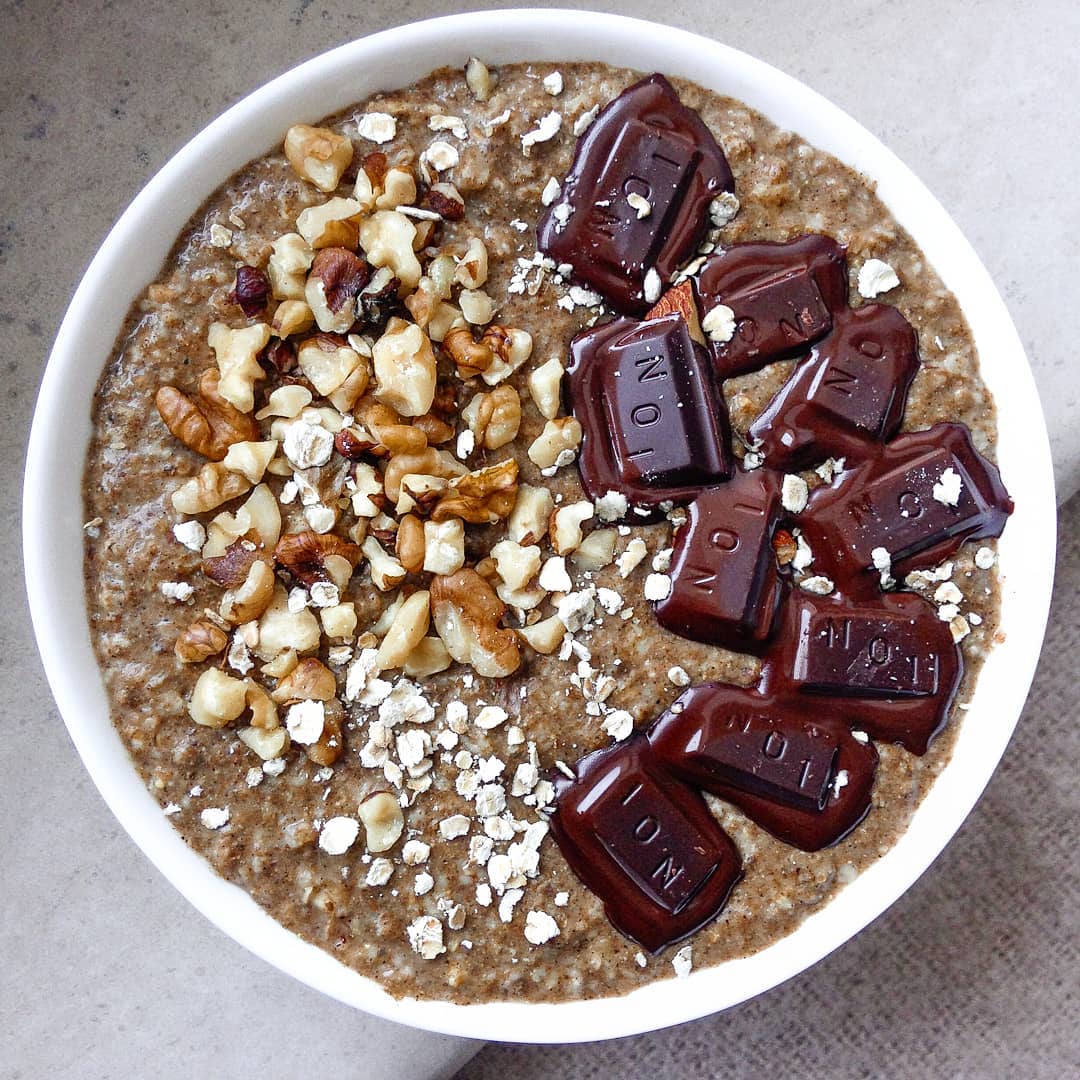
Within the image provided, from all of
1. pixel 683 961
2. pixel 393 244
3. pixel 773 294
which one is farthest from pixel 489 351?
pixel 683 961

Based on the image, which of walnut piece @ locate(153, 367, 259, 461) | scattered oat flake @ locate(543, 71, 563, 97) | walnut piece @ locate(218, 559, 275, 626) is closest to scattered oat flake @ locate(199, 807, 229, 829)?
walnut piece @ locate(218, 559, 275, 626)

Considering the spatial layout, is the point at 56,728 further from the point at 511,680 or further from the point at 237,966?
the point at 511,680

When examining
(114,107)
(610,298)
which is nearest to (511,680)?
(610,298)

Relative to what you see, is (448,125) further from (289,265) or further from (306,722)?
(306,722)

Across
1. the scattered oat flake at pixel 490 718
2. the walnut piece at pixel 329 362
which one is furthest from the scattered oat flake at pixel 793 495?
the walnut piece at pixel 329 362

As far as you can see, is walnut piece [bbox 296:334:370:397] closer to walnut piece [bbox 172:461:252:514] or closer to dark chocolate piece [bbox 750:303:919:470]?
walnut piece [bbox 172:461:252:514]
